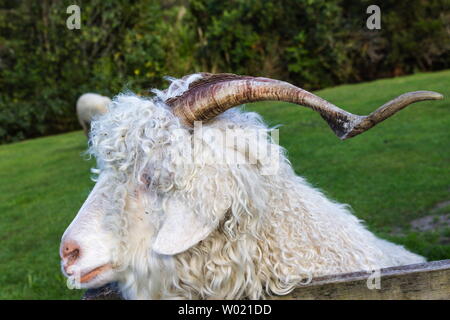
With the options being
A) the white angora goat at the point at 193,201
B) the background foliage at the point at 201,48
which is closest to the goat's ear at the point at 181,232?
the white angora goat at the point at 193,201

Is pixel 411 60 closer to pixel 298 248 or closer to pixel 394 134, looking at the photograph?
pixel 394 134

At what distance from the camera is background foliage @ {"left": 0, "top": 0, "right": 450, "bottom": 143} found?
20.2m

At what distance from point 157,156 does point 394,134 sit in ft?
27.0

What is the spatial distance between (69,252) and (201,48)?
19896 mm

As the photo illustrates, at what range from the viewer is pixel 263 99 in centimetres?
191

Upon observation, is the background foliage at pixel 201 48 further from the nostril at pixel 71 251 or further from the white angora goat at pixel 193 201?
the nostril at pixel 71 251

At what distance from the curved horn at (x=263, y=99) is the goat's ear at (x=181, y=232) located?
0.35m

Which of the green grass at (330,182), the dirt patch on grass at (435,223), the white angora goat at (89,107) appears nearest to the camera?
the dirt patch on grass at (435,223)

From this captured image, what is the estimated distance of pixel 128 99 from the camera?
214 cm

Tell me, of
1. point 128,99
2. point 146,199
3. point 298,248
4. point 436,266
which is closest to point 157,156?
point 146,199

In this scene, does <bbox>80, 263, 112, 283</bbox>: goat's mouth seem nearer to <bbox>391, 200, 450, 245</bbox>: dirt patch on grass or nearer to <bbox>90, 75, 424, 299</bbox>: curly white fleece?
<bbox>90, 75, 424, 299</bbox>: curly white fleece

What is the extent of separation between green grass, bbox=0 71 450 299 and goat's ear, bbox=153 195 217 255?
3075 millimetres

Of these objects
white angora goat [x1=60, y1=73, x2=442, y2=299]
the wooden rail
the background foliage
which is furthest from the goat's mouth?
the background foliage

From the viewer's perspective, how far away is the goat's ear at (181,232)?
→ 1.78 meters
